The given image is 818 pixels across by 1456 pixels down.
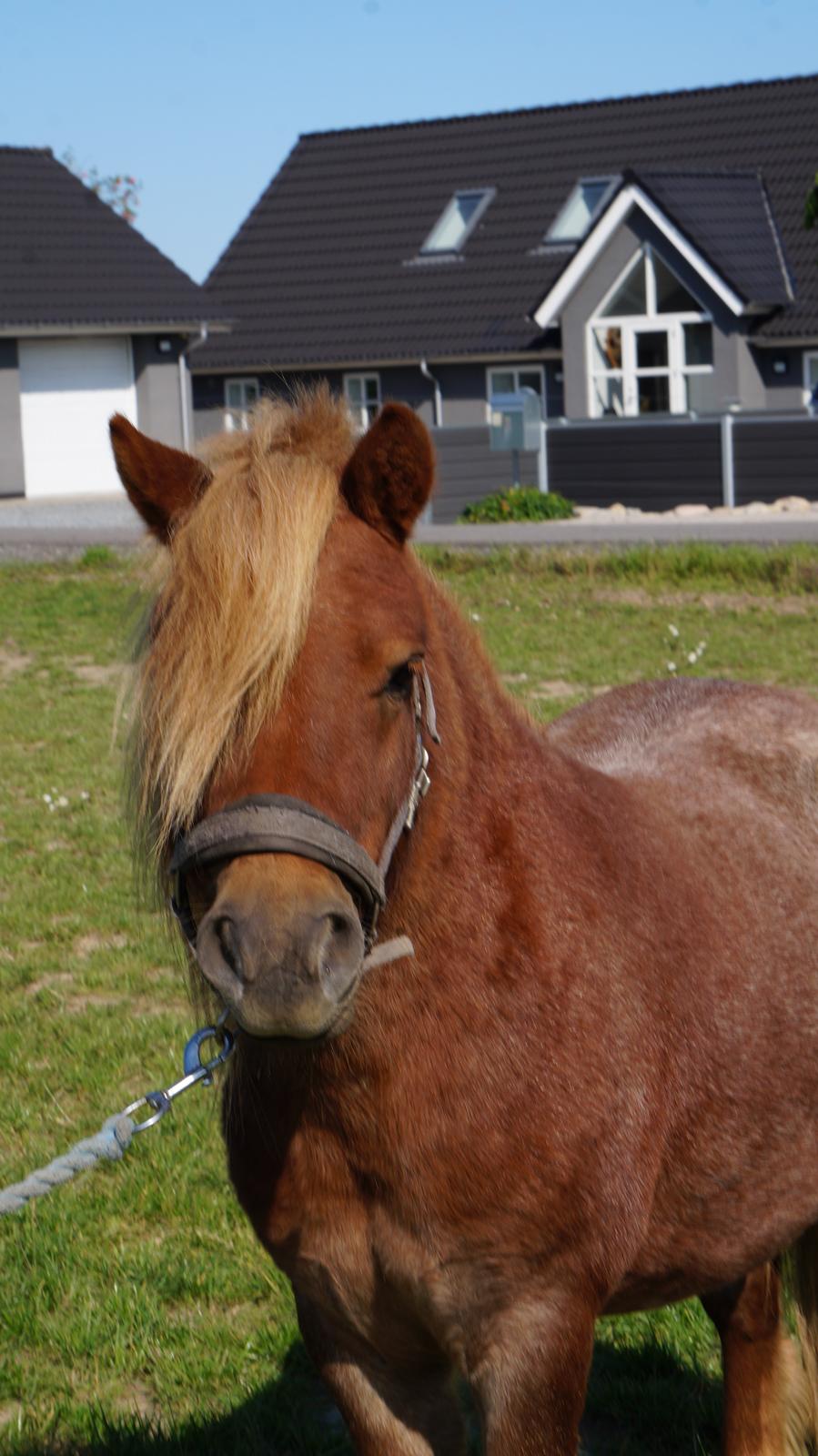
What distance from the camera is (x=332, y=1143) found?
2.57m

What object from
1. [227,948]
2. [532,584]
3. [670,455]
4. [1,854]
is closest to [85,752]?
[1,854]

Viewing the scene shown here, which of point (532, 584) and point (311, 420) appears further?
point (532, 584)

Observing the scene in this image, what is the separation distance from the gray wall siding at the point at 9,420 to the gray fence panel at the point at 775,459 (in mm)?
15747

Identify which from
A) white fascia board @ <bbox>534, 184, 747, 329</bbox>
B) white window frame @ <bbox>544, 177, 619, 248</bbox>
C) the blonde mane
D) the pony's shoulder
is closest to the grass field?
the blonde mane

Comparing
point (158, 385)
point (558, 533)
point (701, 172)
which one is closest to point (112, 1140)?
point (558, 533)

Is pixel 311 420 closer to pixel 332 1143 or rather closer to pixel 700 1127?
pixel 332 1143

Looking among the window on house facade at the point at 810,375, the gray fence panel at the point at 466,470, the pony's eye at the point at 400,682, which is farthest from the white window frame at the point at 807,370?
the pony's eye at the point at 400,682

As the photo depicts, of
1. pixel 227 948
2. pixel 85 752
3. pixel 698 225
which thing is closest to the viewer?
pixel 227 948

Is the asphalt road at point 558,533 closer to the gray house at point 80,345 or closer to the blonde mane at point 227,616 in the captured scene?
the gray house at point 80,345

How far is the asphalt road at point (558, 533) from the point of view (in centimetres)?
1936

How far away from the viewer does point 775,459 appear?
24.5 m

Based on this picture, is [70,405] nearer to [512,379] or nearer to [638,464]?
[512,379]

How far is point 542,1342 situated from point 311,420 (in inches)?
58.4

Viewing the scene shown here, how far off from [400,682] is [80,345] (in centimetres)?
3392
